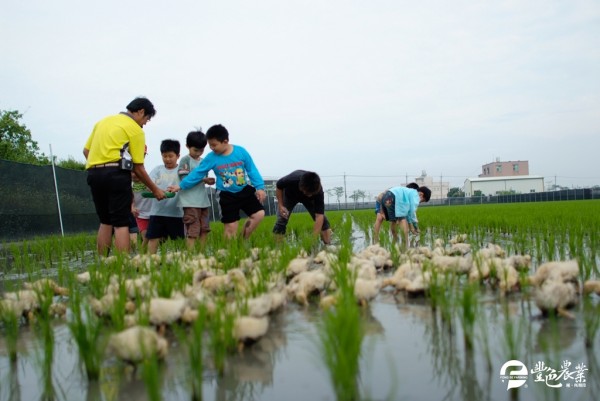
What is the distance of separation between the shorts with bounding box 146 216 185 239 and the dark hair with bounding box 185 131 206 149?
2.41 feet

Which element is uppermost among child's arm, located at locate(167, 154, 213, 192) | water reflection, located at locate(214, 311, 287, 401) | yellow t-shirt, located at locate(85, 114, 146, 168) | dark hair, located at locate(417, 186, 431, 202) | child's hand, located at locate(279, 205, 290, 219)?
yellow t-shirt, located at locate(85, 114, 146, 168)

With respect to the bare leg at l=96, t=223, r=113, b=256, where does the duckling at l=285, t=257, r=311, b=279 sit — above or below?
below

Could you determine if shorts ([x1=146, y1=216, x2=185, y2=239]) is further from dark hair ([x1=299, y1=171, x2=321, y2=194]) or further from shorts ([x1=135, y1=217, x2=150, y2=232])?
dark hair ([x1=299, y1=171, x2=321, y2=194])

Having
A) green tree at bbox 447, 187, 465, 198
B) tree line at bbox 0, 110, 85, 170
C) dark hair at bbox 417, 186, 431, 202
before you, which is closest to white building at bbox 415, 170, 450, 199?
green tree at bbox 447, 187, 465, 198

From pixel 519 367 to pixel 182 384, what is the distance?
31.7 inches

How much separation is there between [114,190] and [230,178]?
1143 mm

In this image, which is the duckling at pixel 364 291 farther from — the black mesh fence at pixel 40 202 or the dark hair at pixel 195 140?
the black mesh fence at pixel 40 202

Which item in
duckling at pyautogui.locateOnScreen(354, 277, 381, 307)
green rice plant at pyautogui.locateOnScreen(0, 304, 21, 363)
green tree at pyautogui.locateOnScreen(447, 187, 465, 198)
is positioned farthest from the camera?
green tree at pyautogui.locateOnScreen(447, 187, 465, 198)

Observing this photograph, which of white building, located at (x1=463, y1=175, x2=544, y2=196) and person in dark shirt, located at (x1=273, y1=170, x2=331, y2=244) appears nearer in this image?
person in dark shirt, located at (x1=273, y1=170, x2=331, y2=244)

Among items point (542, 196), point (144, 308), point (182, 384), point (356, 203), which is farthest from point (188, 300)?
point (356, 203)

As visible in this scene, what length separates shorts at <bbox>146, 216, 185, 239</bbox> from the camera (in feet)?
15.5

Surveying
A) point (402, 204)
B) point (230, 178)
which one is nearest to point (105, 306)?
point (230, 178)

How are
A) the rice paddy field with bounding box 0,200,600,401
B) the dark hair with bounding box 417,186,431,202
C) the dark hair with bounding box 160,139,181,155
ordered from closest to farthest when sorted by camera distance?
the rice paddy field with bounding box 0,200,600,401
the dark hair with bounding box 160,139,181,155
the dark hair with bounding box 417,186,431,202

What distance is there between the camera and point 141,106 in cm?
389
